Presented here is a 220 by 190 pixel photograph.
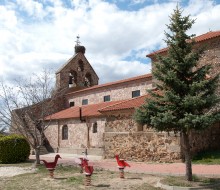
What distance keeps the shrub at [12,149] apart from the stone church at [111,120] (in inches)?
213

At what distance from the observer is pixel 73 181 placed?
11789 millimetres

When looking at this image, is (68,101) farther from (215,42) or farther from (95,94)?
(215,42)

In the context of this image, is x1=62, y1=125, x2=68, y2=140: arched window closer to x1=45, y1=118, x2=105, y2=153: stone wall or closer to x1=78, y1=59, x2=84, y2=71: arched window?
x1=45, y1=118, x2=105, y2=153: stone wall

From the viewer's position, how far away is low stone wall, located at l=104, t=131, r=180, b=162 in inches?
651

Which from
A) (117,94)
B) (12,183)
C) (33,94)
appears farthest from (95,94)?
(12,183)

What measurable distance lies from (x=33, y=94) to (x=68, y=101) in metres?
15.7

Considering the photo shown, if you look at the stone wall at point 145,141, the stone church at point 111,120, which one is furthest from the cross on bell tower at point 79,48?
the stone wall at point 145,141

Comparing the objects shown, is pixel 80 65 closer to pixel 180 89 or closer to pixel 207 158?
pixel 207 158

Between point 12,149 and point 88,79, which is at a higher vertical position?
point 88,79

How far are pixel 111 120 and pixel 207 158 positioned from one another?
647cm

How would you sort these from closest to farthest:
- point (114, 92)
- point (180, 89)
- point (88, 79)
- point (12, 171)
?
point (180, 89), point (12, 171), point (114, 92), point (88, 79)

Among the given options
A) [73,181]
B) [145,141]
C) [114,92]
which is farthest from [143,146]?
[114,92]

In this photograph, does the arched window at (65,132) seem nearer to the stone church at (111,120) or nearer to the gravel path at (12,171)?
the stone church at (111,120)

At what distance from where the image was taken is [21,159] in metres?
19.9
